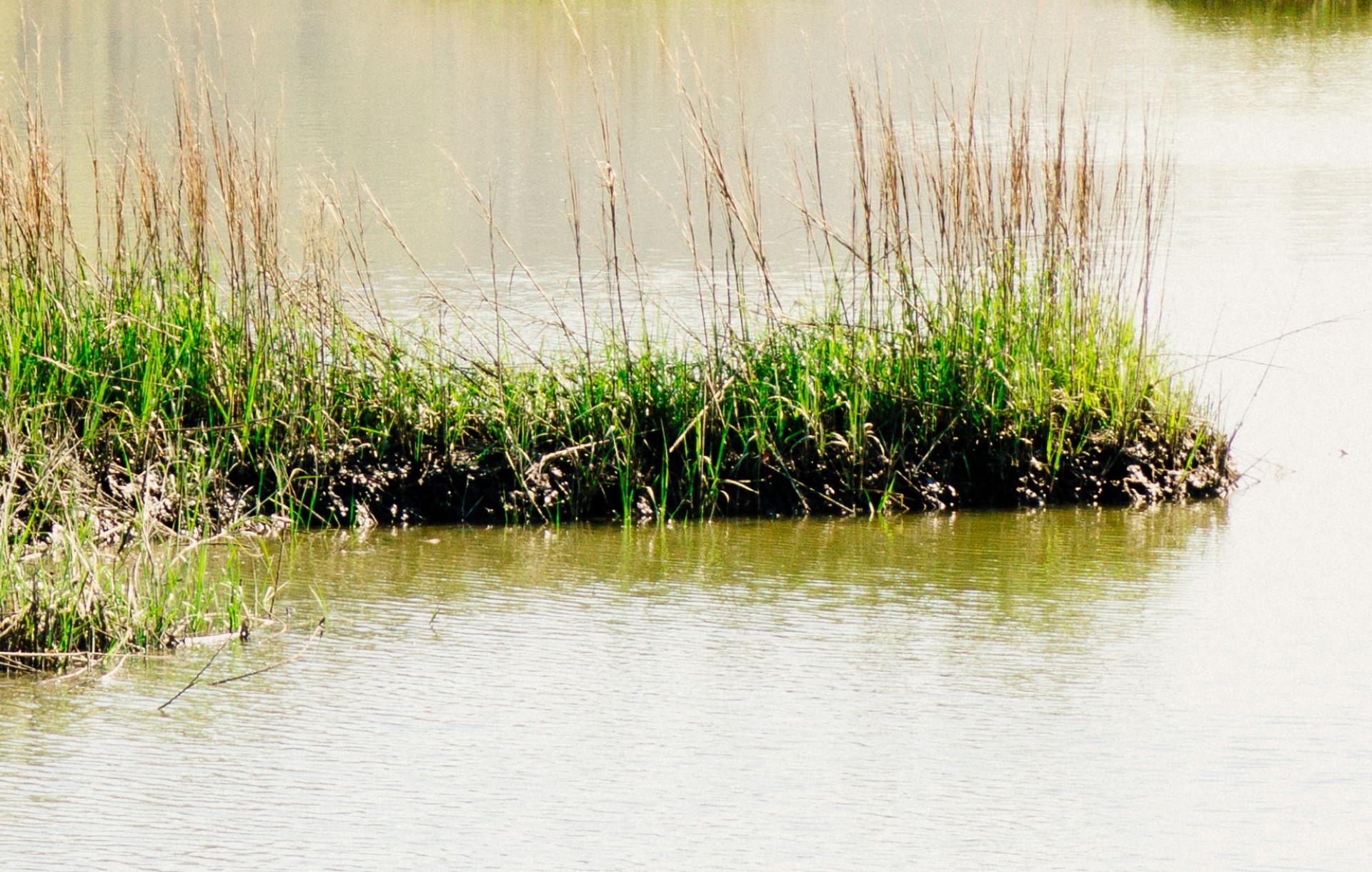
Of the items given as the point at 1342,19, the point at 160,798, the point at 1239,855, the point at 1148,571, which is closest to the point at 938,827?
the point at 1239,855

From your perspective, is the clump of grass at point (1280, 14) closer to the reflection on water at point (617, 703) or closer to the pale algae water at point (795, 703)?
the pale algae water at point (795, 703)

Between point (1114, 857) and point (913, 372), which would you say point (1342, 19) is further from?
point (1114, 857)

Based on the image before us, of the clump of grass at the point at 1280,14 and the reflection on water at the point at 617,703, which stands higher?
the clump of grass at the point at 1280,14

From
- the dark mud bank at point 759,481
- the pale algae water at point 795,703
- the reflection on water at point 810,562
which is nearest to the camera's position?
the pale algae water at point 795,703

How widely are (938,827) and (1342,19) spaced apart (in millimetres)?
23143

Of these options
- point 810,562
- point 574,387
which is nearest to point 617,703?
point 810,562

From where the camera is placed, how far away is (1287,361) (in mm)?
6328

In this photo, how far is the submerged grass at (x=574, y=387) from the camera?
4.47 m

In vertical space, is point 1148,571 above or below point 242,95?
below

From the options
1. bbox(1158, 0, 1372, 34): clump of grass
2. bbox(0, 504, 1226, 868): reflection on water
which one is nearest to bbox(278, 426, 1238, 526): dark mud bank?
bbox(0, 504, 1226, 868): reflection on water

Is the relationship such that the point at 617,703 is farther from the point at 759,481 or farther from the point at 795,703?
the point at 759,481

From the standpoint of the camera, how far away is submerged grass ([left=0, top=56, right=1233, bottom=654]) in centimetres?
447

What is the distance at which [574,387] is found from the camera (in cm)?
478

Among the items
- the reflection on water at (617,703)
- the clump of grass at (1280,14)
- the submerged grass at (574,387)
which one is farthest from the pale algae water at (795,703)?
the clump of grass at (1280,14)
